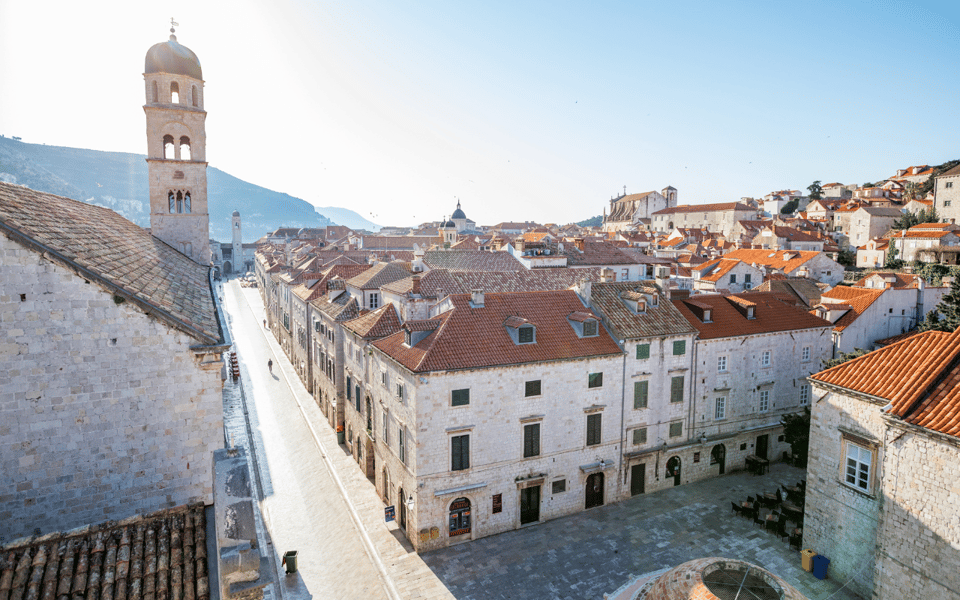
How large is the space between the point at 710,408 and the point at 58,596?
31.9 m

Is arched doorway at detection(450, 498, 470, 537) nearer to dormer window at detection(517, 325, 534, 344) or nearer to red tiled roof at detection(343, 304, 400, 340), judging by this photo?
dormer window at detection(517, 325, 534, 344)

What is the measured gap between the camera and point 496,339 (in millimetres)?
27125

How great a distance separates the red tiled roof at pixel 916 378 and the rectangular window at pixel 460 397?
15476 millimetres

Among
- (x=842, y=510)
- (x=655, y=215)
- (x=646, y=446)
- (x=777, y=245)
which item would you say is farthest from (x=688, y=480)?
(x=655, y=215)

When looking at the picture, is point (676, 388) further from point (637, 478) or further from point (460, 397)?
point (460, 397)

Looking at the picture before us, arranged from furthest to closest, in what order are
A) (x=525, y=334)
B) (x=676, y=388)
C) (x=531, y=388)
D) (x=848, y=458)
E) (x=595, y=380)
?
(x=676, y=388) → (x=595, y=380) → (x=525, y=334) → (x=531, y=388) → (x=848, y=458)

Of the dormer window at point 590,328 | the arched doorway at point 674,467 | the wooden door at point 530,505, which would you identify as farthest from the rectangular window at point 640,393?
the wooden door at point 530,505

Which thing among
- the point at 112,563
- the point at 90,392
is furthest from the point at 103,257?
the point at 112,563

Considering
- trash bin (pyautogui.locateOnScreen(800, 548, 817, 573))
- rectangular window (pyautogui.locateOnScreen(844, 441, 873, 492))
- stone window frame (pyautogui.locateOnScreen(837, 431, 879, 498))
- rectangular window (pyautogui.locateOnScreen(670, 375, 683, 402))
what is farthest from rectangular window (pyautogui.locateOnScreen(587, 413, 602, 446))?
rectangular window (pyautogui.locateOnScreen(844, 441, 873, 492))

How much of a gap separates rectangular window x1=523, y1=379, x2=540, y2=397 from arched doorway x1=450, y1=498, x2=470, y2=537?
5978 millimetres

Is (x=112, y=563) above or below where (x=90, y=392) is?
below

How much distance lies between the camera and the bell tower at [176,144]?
3178 centimetres

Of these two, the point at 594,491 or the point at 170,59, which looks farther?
the point at 170,59

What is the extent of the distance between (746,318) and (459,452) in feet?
71.5
